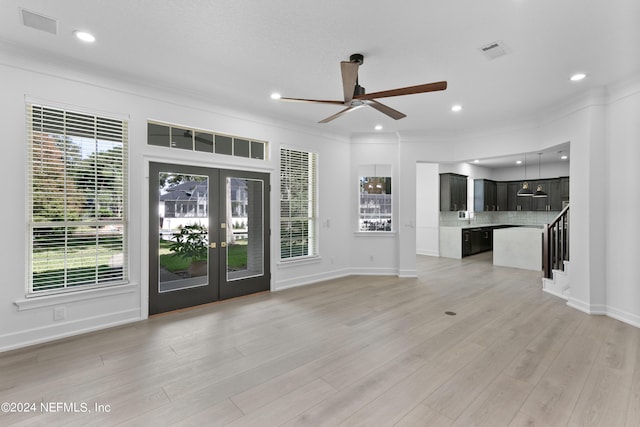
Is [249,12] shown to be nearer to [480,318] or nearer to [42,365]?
[42,365]

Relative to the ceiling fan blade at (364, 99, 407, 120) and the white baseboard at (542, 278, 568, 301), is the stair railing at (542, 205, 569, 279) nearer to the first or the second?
the white baseboard at (542, 278, 568, 301)

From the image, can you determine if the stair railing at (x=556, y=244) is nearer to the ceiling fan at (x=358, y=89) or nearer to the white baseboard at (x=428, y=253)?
the white baseboard at (x=428, y=253)

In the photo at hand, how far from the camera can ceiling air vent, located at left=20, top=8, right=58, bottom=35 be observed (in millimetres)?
2623

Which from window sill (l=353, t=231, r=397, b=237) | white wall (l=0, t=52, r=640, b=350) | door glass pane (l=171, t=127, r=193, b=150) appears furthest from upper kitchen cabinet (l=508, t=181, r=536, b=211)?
door glass pane (l=171, t=127, r=193, b=150)

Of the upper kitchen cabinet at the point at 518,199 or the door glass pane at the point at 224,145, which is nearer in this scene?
the door glass pane at the point at 224,145

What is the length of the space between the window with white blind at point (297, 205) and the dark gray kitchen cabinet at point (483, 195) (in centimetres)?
665

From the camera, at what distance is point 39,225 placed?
3.27 metres

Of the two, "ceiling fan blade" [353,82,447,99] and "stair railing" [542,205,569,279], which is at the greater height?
"ceiling fan blade" [353,82,447,99]

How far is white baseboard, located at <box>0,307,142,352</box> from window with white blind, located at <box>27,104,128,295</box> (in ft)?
1.32

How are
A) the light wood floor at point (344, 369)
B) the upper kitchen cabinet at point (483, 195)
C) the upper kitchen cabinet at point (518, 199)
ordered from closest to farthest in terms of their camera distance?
the light wood floor at point (344, 369)
the upper kitchen cabinet at point (483, 195)
the upper kitchen cabinet at point (518, 199)

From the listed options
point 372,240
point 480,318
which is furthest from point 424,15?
point 372,240

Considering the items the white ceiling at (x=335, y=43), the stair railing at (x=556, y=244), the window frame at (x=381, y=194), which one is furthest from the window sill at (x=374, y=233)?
the white ceiling at (x=335, y=43)

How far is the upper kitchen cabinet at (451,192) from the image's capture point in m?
9.09

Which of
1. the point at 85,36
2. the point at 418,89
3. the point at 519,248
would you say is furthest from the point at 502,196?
the point at 85,36
